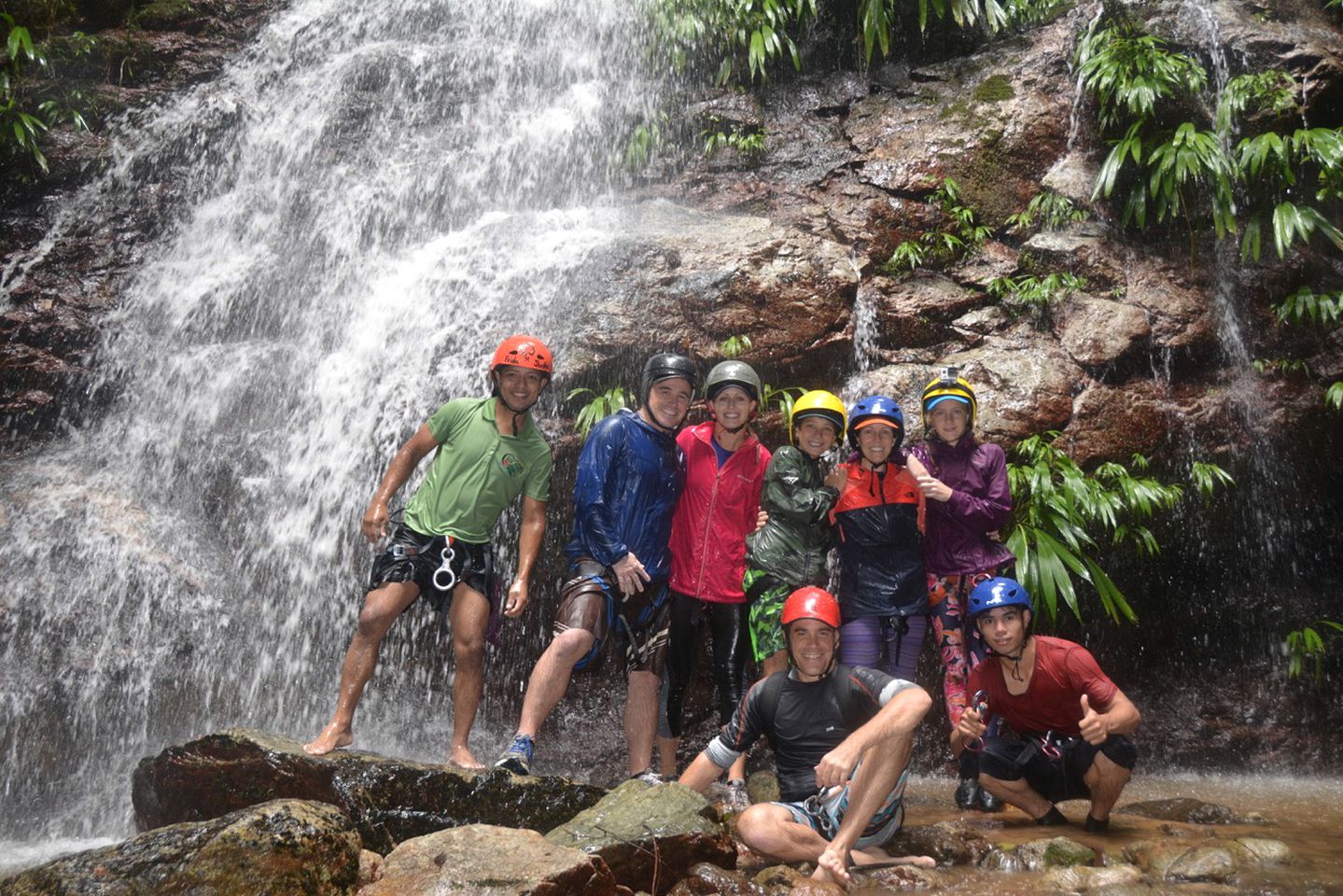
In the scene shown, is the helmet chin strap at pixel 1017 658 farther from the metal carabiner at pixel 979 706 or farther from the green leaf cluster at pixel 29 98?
the green leaf cluster at pixel 29 98

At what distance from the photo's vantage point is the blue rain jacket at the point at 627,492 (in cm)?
514

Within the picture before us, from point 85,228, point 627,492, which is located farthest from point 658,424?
point 85,228

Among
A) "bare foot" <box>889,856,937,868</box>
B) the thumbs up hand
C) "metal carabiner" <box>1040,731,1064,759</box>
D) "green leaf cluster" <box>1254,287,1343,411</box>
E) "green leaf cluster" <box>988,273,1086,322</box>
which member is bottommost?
"bare foot" <box>889,856,937,868</box>

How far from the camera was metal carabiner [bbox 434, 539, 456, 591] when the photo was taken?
5.05m

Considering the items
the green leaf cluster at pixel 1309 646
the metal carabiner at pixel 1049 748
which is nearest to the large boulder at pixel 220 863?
the metal carabiner at pixel 1049 748

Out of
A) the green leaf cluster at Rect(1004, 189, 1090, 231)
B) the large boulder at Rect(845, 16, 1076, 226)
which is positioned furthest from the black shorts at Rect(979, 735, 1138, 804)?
the large boulder at Rect(845, 16, 1076, 226)

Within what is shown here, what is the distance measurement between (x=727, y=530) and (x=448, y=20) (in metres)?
10.1

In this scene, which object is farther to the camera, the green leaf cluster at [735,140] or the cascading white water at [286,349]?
the green leaf cluster at [735,140]

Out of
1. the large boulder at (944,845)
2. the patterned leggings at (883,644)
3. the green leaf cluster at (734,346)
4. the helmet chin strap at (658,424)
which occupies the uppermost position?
the green leaf cluster at (734,346)

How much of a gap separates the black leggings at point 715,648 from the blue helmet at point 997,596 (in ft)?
4.29

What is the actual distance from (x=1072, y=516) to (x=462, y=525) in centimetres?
446

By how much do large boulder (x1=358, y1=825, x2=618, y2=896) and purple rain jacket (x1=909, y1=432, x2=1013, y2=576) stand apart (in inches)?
113

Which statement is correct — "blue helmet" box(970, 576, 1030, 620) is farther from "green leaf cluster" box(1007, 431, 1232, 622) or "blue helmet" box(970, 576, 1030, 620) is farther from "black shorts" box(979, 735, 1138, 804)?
"green leaf cluster" box(1007, 431, 1232, 622)

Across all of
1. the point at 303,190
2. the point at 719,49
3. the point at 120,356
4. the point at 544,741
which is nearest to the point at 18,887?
the point at 544,741
